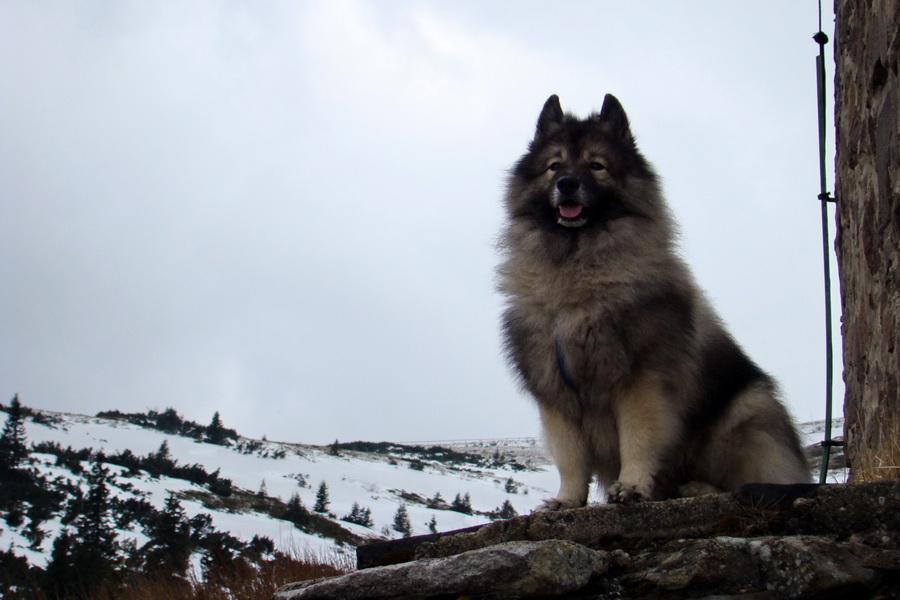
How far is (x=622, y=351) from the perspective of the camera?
4.40 m

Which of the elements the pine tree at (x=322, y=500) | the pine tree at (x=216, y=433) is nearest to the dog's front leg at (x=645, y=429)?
the pine tree at (x=322, y=500)

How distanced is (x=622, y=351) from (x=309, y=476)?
28.9 metres

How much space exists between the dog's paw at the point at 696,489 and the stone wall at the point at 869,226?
738mm

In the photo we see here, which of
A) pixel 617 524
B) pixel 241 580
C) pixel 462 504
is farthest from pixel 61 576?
pixel 462 504

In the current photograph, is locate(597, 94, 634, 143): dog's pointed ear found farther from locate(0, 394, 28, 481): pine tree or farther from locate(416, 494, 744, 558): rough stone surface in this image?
locate(0, 394, 28, 481): pine tree

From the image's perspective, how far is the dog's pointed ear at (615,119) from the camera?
551cm

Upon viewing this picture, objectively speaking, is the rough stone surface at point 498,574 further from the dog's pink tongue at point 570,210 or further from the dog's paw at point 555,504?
the dog's pink tongue at point 570,210

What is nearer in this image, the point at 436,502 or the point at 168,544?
the point at 168,544

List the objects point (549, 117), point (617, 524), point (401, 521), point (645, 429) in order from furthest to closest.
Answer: point (401, 521) < point (549, 117) < point (645, 429) < point (617, 524)

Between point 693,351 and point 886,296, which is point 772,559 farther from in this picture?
point 693,351

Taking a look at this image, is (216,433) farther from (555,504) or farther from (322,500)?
(555,504)

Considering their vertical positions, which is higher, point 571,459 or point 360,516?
point 360,516

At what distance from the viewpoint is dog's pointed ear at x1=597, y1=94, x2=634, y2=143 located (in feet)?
18.1

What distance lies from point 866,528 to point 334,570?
293 inches
